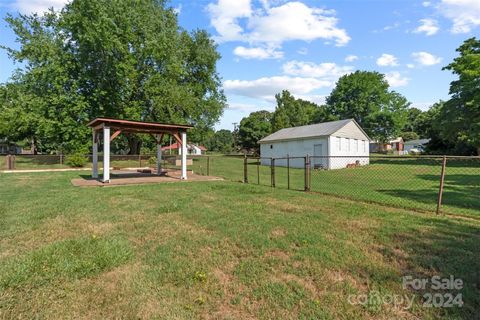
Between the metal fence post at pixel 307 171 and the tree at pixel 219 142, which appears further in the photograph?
the tree at pixel 219 142

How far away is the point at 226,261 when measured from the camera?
139 inches

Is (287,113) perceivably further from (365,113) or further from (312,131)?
(312,131)

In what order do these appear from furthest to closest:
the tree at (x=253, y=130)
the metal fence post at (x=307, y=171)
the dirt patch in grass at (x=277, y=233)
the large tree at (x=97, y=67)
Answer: the tree at (x=253, y=130) → the large tree at (x=97, y=67) → the metal fence post at (x=307, y=171) → the dirt patch in grass at (x=277, y=233)

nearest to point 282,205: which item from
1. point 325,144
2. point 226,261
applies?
point 226,261

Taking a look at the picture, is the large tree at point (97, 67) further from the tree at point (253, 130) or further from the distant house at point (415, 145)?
the distant house at point (415, 145)

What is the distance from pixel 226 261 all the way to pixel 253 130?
4807cm

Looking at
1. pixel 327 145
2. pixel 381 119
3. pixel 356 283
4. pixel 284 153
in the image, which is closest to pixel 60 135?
pixel 284 153

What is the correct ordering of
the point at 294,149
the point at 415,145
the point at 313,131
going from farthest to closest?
1. the point at 415,145
2. the point at 294,149
3. the point at 313,131

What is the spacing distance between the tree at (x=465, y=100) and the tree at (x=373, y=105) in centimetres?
1211

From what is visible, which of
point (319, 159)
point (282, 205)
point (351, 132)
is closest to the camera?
point (282, 205)

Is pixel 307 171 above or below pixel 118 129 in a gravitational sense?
below

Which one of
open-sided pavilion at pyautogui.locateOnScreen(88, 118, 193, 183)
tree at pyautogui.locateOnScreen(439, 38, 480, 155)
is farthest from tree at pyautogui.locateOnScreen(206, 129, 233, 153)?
open-sided pavilion at pyautogui.locateOnScreen(88, 118, 193, 183)

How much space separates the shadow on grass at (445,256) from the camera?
2.66 m

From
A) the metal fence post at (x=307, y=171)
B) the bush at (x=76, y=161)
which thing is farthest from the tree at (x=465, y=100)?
the bush at (x=76, y=161)
